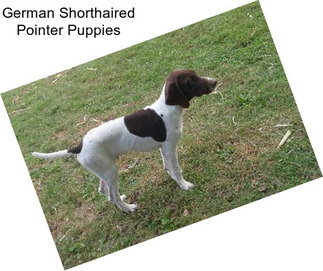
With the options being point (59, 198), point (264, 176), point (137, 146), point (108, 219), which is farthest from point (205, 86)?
point (59, 198)

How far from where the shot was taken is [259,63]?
22.4ft

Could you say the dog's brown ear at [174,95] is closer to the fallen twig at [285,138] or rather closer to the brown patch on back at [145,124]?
the brown patch on back at [145,124]

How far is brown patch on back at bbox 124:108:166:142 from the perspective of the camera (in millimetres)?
4502

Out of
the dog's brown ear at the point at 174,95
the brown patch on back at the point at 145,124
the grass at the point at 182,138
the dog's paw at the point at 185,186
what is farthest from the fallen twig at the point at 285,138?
the brown patch on back at the point at 145,124

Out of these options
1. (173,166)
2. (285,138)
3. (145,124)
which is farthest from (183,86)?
(285,138)

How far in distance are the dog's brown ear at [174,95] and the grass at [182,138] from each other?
4.51 ft

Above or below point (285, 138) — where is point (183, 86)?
above

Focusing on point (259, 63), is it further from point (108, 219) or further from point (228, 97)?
point (108, 219)

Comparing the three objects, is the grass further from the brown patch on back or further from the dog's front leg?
the brown patch on back

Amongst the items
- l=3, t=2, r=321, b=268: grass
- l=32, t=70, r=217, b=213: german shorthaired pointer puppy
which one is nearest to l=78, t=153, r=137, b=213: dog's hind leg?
l=32, t=70, r=217, b=213: german shorthaired pointer puppy

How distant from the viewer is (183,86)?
443 centimetres

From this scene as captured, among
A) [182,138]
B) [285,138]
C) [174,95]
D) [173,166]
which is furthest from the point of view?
[182,138]

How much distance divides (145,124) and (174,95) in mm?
540

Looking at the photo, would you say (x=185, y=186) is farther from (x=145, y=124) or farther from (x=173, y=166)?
(x=145, y=124)
